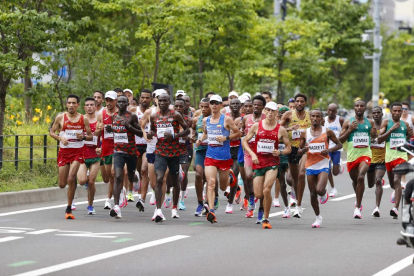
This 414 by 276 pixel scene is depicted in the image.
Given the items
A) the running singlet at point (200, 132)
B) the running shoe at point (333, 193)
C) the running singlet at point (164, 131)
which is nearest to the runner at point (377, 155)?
the running singlet at point (200, 132)

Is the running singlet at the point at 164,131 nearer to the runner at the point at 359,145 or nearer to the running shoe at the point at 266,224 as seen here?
the running shoe at the point at 266,224

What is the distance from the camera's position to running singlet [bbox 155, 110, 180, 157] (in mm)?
14398

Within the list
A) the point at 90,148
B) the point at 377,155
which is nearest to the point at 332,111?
the point at 377,155

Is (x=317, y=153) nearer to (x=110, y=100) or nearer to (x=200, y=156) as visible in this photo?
(x=200, y=156)

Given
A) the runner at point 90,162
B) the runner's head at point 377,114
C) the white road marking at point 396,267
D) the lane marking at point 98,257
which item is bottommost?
the lane marking at point 98,257

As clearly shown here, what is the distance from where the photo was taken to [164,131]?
47.1 feet

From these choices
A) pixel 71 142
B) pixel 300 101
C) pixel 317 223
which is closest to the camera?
pixel 317 223

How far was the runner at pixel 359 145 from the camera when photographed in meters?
15.5

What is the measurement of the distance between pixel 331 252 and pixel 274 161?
2.74 meters

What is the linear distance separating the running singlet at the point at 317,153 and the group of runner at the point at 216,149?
0.6 inches

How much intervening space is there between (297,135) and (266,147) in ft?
8.95

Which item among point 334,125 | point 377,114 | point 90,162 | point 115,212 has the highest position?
point 377,114

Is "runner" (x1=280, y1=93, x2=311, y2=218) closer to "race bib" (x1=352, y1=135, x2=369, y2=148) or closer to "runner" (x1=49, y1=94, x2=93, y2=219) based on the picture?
"race bib" (x1=352, y1=135, x2=369, y2=148)

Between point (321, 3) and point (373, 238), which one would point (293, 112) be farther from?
point (321, 3)
